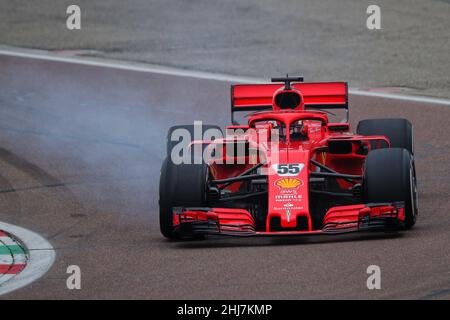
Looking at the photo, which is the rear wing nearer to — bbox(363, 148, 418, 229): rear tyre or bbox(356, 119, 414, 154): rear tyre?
bbox(356, 119, 414, 154): rear tyre

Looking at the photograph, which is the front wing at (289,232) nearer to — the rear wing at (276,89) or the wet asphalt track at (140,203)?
the wet asphalt track at (140,203)

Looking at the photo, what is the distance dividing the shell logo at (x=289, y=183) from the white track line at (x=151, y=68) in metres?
7.73

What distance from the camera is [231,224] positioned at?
11008mm

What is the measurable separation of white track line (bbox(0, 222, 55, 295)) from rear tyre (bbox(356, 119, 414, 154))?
13.2 ft

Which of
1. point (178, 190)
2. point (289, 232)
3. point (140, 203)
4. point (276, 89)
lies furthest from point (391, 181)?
point (140, 203)

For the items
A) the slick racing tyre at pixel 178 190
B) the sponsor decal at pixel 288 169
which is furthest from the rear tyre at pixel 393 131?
the slick racing tyre at pixel 178 190

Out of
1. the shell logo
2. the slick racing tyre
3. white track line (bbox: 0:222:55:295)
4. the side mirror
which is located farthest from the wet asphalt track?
the side mirror

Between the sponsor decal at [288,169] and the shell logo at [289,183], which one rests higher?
the sponsor decal at [288,169]

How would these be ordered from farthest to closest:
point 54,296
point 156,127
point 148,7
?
point 148,7 → point 156,127 → point 54,296

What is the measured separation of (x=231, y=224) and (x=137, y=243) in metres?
0.99

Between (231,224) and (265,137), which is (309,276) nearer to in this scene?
(231,224)

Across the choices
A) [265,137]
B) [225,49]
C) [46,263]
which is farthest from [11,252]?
[225,49]

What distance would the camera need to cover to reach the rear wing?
13.9 metres

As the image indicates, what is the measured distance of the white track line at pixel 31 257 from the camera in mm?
9977
